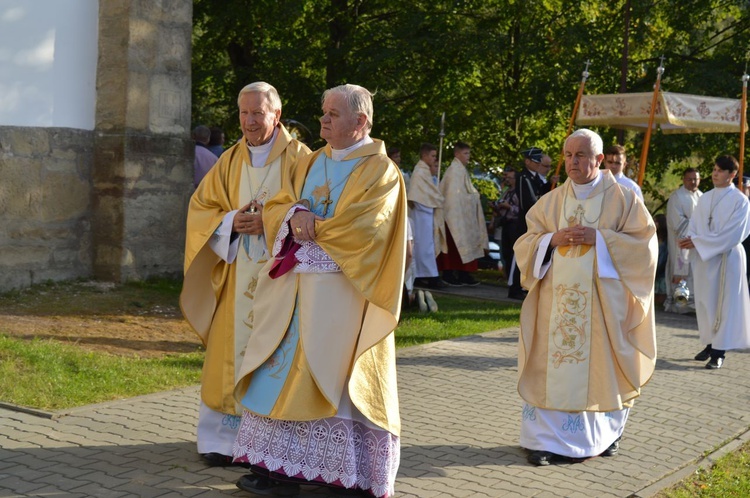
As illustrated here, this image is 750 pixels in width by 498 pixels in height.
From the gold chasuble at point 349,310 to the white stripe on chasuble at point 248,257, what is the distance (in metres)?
0.52

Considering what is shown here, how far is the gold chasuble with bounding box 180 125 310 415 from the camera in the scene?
5.97m

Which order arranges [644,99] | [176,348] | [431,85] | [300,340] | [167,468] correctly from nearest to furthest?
[300,340]
[167,468]
[176,348]
[644,99]
[431,85]

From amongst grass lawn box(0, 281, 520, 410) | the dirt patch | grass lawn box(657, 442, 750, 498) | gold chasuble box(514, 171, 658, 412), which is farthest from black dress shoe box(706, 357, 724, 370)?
the dirt patch

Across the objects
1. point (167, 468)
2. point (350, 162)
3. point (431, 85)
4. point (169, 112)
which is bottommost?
point (167, 468)

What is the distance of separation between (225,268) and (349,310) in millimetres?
1087

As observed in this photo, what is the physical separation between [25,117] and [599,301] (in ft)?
20.8

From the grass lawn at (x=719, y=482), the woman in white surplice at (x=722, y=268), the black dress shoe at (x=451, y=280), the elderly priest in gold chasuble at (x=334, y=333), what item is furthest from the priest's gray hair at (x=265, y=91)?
the black dress shoe at (x=451, y=280)

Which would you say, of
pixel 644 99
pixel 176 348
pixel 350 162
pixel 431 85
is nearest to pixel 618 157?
pixel 644 99

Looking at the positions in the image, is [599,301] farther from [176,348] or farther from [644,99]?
[644,99]

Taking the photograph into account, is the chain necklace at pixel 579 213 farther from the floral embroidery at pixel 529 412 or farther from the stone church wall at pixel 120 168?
the stone church wall at pixel 120 168

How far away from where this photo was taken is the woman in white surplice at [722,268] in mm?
10141

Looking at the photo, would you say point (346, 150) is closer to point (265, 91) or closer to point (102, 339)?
point (265, 91)

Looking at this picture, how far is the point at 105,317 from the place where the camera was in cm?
970

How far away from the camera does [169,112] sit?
11.3m
